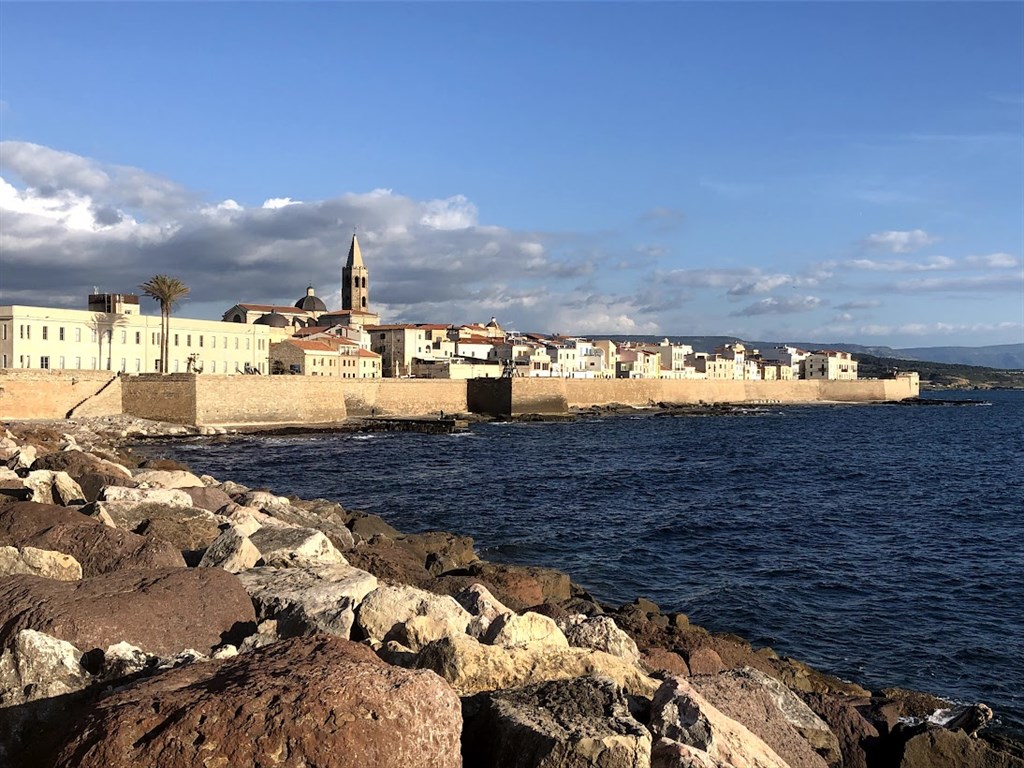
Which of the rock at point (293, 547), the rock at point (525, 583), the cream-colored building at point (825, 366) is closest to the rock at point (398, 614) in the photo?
the rock at point (293, 547)

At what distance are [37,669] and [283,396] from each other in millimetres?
47770

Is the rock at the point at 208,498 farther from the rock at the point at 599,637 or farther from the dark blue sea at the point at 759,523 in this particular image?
the rock at the point at 599,637

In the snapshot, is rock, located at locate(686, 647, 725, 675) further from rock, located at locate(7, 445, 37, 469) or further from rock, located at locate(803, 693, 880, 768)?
rock, located at locate(7, 445, 37, 469)

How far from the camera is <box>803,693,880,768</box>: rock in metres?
6.62

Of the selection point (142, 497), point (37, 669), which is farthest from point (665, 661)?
point (142, 497)

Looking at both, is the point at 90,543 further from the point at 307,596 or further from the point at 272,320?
the point at 272,320

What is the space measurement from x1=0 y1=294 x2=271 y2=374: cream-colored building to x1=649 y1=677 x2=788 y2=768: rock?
156ft

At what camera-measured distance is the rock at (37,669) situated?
14.1 feet

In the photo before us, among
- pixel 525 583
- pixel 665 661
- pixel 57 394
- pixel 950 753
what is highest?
pixel 57 394

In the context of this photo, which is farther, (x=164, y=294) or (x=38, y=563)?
(x=164, y=294)

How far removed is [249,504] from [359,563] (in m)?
4.56

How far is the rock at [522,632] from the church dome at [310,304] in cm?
9654

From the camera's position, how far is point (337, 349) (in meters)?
71.6

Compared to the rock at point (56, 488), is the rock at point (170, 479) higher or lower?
lower
